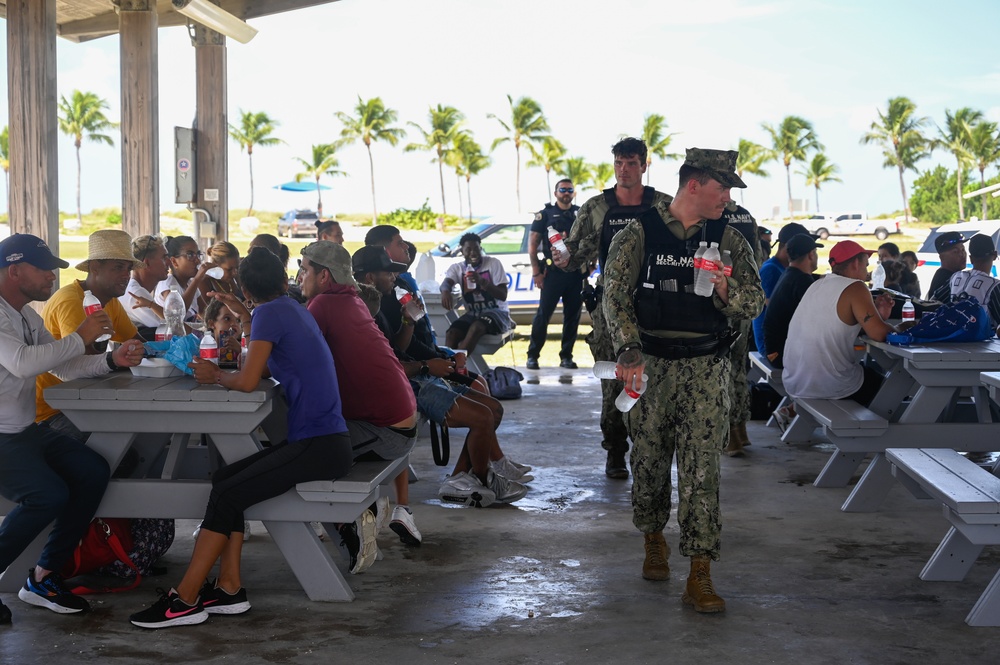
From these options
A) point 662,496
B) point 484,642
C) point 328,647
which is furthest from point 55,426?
point 662,496

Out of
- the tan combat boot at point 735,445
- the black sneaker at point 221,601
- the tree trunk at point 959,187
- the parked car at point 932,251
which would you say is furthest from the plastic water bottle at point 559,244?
the tree trunk at point 959,187

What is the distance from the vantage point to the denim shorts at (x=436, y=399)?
6.24 metres

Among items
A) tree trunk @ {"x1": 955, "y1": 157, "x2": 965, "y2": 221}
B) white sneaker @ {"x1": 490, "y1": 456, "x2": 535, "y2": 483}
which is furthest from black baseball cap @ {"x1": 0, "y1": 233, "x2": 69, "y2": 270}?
tree trunk @ {"x1": 955, "y1": 157, "x2": 965, "y2": 221}

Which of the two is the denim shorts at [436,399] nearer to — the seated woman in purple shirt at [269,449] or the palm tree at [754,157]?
the seated woman in purple shirt at [269,449]

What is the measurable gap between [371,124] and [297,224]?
14.0m

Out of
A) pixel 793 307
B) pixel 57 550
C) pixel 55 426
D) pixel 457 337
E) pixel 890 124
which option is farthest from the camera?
pixel 890 124

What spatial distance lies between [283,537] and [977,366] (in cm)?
411

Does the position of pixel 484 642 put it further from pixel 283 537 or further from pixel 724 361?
pixel 724 361

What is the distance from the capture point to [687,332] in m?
4.61

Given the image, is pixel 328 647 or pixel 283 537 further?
pixel 283 537

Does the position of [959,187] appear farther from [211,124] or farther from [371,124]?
[211,124]

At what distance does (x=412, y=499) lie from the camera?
21.4ft

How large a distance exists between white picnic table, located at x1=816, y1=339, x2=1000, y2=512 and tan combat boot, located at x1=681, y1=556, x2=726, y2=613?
1990 millimetres

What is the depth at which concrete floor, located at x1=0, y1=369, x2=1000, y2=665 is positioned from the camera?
4082mm
